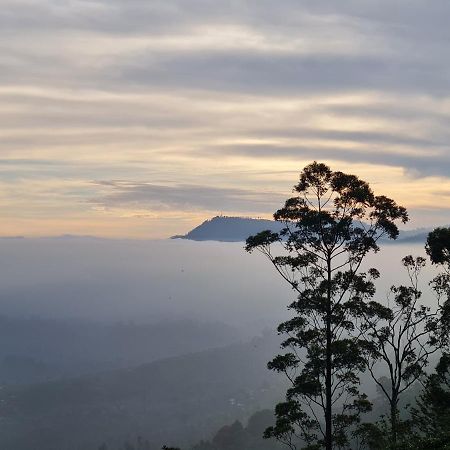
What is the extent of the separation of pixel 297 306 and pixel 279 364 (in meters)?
3.48

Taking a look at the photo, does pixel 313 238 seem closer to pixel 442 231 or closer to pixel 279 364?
pixel 279 364

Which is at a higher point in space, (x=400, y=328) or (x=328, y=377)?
(x=400, y=328)

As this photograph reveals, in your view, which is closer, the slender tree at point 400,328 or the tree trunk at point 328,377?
Result: the tree trunk at point 328,377

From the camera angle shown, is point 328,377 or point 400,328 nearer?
point 328,377

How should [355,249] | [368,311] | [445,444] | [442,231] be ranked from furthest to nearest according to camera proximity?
[442,231], [368,311], [355,249], [445,444]

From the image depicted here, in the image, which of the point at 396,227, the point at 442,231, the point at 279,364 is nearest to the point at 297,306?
the point at 279,364

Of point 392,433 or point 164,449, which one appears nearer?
point 392,433

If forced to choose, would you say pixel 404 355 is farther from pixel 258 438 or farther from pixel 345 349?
pixel 258 438

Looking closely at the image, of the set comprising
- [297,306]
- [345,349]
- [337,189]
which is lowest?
[345,349]

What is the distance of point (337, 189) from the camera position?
3086 cm

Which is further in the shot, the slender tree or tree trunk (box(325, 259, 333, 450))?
the slender tree

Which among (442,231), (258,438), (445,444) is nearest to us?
(445,444)

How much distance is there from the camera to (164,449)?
119 feet

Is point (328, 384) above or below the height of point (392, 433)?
above
